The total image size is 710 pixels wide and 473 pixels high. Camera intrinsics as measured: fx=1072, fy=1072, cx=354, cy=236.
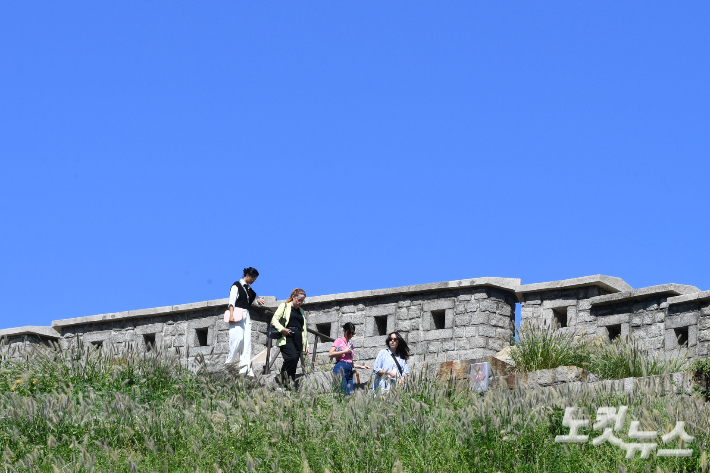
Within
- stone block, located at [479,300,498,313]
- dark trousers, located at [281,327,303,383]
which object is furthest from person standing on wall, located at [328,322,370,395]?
stone block, located at [479,300,498,313]

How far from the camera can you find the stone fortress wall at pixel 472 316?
16.5 meters

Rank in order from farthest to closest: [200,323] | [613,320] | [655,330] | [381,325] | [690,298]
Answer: [200,323]
[381,325]
[613,320]
[655,330]
[690,298]

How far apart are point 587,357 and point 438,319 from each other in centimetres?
443

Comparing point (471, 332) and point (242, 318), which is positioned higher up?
point (471, 332)

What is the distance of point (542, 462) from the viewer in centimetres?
729

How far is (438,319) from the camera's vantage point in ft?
59.2

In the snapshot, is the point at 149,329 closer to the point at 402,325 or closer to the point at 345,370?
the point at 402,325

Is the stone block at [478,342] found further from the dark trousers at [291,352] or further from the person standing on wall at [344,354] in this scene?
the dark trousers at [291,352]

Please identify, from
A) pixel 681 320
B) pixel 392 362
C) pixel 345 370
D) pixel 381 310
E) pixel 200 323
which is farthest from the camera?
pixel 200 323

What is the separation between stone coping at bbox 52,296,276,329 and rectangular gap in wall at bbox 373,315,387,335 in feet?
6.11

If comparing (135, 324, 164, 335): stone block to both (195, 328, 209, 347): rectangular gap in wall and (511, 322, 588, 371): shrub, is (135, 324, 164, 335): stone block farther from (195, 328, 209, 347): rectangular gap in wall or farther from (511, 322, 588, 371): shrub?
(511, 322, 588, 371): shrub

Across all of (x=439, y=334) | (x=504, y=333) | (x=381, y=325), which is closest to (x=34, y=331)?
(x=381, y=325)

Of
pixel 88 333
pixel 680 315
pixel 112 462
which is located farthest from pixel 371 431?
pixel 88 333

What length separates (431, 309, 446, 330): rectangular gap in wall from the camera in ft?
58.9
